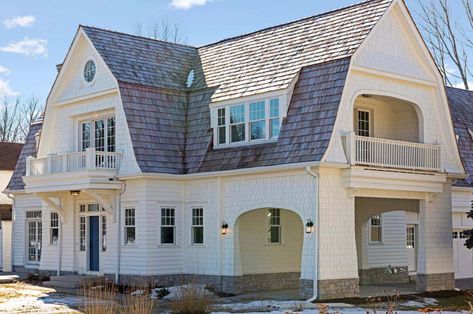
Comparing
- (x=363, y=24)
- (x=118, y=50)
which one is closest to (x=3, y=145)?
(x=118, y=50)

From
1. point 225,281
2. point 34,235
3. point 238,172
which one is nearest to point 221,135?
point 238,172

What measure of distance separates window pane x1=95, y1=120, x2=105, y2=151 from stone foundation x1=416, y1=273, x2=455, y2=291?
11.6m

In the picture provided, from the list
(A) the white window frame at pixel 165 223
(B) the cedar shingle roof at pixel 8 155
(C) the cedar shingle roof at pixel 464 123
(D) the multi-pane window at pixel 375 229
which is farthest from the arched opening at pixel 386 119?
(B) the cedar shingle roof at pixel 8 155

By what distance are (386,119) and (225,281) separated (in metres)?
7.67

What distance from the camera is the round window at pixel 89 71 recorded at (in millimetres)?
28205

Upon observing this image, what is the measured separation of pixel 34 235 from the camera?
3344cm

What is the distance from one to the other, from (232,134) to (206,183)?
1.80 metres

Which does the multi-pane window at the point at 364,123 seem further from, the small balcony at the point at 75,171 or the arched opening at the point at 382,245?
the small balcony at the point at 75,171

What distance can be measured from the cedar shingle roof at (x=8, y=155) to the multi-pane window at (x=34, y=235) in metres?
10.2

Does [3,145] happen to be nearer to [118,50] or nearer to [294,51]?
[118,50]

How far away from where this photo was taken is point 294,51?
83.6ft

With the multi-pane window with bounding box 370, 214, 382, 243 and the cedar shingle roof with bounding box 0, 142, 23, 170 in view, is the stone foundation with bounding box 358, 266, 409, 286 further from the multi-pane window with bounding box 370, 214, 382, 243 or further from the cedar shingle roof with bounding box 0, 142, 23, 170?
the cedar shingle roof with bounding box 0, 142, 23, 170

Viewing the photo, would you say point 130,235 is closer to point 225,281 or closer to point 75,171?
point 75,171

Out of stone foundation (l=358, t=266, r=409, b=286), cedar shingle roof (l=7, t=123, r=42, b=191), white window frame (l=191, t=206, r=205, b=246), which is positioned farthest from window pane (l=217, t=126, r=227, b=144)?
cedar shingle roof (l=7, t=123, r=42, b=191)
